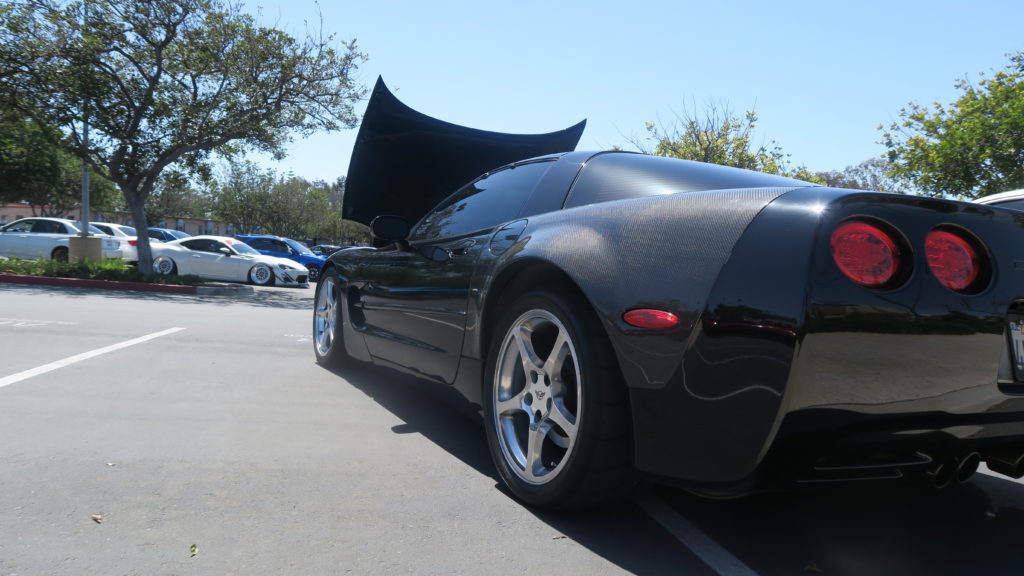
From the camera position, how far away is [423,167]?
559cm

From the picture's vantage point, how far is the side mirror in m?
4.05

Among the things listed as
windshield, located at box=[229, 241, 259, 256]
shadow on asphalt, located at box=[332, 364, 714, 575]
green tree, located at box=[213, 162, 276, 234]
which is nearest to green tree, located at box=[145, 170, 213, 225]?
green tree, located at box=[213, 162, 276, 234]

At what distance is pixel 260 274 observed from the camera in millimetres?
18359

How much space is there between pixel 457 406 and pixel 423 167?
2.79m

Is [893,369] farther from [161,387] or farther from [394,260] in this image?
[161,387]

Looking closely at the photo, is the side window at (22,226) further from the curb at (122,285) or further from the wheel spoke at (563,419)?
the wheel spoke at (563,419)

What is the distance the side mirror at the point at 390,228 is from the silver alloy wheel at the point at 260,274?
1513cm

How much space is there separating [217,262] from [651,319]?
18.0 meters

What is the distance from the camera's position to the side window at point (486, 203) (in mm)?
3318

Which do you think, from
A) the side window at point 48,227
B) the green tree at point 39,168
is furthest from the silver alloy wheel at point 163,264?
the side window at point 48,227

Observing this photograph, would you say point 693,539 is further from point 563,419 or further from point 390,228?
point 390,228

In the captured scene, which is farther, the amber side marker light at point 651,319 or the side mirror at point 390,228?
the side mirror at point 390,228

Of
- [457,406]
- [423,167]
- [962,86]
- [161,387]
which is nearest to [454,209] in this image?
[457,406]

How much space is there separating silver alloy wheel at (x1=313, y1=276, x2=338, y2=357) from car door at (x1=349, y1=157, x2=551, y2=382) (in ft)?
2.19
